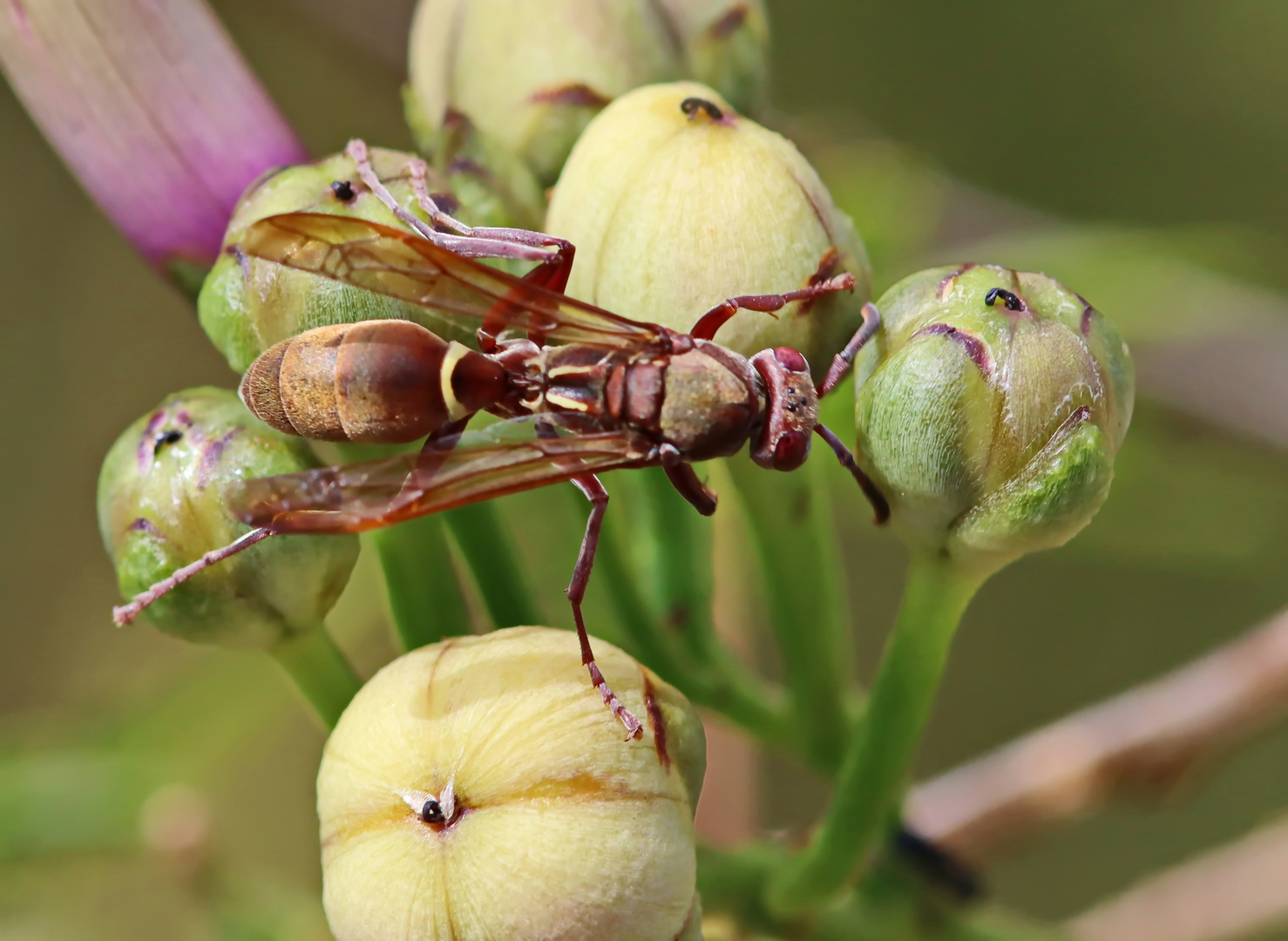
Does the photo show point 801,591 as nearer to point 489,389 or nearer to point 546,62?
point 489,389

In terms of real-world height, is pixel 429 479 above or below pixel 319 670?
above

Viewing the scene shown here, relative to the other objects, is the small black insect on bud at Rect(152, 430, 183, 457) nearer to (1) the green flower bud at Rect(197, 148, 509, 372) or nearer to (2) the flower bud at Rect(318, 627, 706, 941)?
(1) the green flower bud at Rect(197, 148, 509, 372)

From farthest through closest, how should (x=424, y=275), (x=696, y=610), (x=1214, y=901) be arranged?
(x=1214, y=901) < (x=696, y=610) < (x=424, y=275)

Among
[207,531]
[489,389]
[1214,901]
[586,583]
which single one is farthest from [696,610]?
[1214,901]

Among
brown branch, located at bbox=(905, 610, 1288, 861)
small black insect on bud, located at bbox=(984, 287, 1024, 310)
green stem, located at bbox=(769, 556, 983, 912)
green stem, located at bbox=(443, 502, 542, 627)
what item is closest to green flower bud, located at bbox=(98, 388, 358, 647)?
green stem, located at bbox=(443, 502, 542, 627)

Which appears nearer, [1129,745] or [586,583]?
[586,583]

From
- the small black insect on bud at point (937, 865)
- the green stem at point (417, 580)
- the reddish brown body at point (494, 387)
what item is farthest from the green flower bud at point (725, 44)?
the small black insect on bud at point (937, 865)
